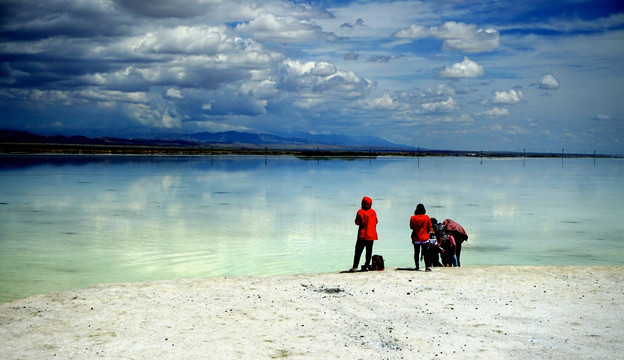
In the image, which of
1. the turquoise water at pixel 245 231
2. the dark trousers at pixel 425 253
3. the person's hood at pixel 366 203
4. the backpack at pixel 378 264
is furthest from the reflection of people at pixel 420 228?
the turquoise water at pixel 245 231

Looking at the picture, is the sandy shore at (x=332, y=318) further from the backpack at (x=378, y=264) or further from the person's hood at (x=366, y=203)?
the person's hood at (x=366, y=203)

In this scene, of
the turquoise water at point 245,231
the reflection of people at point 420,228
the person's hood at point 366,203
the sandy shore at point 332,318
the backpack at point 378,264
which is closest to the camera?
the sandy shore at point 332,318

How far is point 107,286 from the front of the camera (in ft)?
40.0

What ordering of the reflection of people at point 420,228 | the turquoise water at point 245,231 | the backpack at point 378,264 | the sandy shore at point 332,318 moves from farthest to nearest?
1. the turquoise water at point 245,231
2. the backpack at point 378,264
3. the reflection of people at point 420,228
4. the sandy shore at point 332,318

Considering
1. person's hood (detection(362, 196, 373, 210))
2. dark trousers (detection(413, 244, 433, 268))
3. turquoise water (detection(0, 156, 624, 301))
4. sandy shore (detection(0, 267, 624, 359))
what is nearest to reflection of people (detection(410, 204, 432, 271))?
dark trousers (detection(413, 244, 433, 268))

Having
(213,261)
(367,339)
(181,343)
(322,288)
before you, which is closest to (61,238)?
(213,261)

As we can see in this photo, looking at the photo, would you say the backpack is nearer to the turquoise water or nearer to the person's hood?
the person's hood

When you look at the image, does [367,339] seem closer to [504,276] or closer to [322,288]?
[322,288]

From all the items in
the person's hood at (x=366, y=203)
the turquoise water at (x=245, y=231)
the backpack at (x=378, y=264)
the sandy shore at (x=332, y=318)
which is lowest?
the turquoise water at (x=245, y=231)

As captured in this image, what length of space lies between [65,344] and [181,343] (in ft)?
5.53

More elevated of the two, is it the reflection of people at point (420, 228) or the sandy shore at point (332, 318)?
the reflection of people at point (420, 228)

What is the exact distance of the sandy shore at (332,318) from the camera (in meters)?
8.21

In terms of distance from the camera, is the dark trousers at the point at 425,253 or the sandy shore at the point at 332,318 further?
the dark trousers at the point at 425,253

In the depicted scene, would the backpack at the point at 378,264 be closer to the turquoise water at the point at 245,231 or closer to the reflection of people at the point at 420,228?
the reflection of people at the point at 420,228
